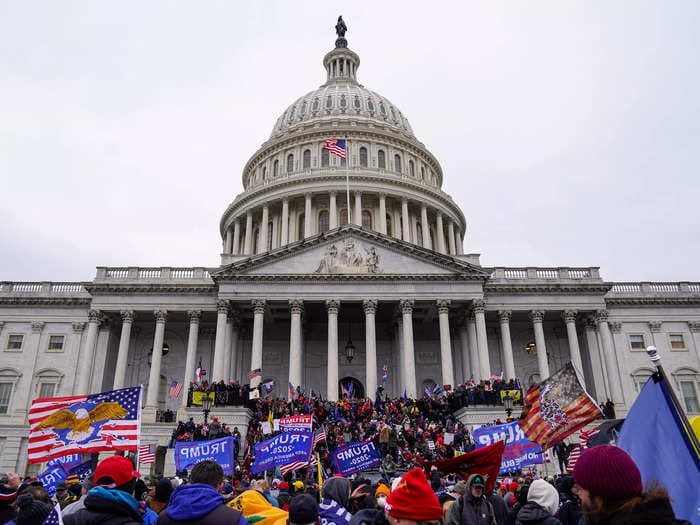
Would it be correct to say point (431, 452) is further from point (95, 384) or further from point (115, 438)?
point (95, 384)

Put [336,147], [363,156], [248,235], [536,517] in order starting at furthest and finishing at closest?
[363,156] < [248,235] < [336,147] < [536,517]

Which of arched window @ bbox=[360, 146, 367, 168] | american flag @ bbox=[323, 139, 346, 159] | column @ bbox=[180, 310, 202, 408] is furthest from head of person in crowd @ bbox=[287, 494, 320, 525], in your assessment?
arched window @ bbox=[360, 146, 367, 168]

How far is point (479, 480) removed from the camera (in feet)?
25.0

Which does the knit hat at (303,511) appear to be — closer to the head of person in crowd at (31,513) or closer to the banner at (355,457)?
the head of person in crowd at (31,513)

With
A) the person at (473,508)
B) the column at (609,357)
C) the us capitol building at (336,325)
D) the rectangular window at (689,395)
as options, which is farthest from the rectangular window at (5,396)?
the rectangular window at (689,395)

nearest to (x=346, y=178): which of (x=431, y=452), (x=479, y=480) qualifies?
(x=431, y=452)

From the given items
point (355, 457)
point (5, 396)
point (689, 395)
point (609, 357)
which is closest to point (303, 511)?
point (355, 457)

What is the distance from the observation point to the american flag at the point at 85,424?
12.4m

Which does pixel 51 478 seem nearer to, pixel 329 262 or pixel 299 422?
pixel 299 422

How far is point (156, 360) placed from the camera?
4297 centimetres

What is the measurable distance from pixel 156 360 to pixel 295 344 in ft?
35.1

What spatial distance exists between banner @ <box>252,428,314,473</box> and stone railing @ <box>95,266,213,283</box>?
103 ft

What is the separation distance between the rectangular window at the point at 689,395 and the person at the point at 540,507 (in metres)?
44.9

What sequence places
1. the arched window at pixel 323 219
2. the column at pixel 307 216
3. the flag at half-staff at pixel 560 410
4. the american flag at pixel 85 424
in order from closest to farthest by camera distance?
the flag at half-staff at pixel 560 410 → the american flag at pixel 85 424 → the column at pixel 307 216 → the arched window at pixel 323 219
